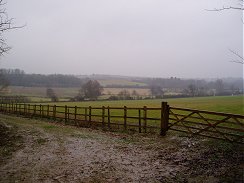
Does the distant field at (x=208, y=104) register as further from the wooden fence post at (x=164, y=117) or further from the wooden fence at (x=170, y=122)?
the wooden fence post at (x=164, y=117)

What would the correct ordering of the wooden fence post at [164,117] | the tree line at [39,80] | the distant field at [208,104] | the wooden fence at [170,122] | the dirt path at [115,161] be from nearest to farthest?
the dirt path at [115,161] < the wooden fence at [170,122] < the wooden fence post at [164,117] < the distant field at [208,104] < the tree line at [39,80]

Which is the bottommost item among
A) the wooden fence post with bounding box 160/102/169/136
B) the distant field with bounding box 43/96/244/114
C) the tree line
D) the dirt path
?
the distant field with bounding box 43/96/244/114

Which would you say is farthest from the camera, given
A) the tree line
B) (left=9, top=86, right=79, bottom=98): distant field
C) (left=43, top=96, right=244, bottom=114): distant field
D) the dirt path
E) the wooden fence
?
the tree line

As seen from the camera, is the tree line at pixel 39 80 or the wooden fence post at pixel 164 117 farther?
the tree line at pixel 39 80

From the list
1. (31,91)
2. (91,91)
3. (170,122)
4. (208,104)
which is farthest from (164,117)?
(31,91)

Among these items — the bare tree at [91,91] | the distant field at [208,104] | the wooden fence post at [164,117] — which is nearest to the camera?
the wooden fence post at [164,117]

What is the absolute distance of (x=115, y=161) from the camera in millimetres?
9875

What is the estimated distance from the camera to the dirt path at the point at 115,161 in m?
8.14

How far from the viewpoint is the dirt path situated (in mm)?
8141

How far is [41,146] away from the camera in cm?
1267

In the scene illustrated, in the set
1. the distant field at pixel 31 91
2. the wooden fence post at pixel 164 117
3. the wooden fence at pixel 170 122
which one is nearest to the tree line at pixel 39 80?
the distant field at pixel 31 91

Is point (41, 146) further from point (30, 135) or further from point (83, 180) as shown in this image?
point (83, 180)

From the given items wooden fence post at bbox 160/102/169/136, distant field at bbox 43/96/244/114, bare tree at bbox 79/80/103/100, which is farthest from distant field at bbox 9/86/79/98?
wooden fence post at bbox 160/102/169/136

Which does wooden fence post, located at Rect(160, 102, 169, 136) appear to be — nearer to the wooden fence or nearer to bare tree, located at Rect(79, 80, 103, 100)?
the wooden fence
